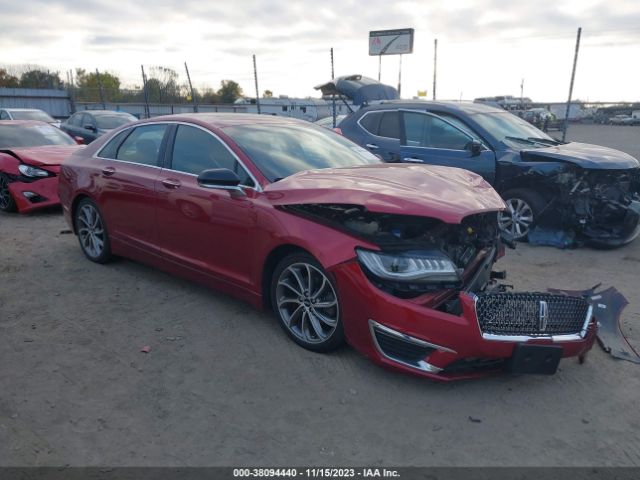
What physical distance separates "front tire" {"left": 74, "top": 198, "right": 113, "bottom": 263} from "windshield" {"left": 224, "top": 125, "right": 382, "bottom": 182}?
1.97m

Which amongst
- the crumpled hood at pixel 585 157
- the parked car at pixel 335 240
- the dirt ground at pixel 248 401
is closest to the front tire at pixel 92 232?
the parked car at pixel 335 240

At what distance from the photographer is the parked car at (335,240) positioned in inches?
118

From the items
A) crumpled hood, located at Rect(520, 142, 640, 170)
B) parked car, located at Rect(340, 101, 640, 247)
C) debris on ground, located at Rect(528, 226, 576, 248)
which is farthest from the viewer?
debris on ground, located at Rect(528, 226, 576, 248)

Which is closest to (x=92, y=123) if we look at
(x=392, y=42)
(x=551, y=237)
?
(x=392, y=42)

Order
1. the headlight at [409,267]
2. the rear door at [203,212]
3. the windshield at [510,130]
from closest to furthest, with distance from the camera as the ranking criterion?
the headlight at [409,267]
the rear door at [203,212]
the windshield at [510,130]

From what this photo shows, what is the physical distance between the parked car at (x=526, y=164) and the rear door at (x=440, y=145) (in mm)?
12

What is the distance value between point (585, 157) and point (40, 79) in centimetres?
2776

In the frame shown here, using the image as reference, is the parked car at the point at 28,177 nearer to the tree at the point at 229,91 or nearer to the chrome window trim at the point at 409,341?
the chrome window trim at the point at 409,341

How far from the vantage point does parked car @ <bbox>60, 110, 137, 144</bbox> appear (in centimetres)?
1355

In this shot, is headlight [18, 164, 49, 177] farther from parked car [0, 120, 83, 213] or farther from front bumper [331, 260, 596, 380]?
front bumper [331, 260, 596, 380]

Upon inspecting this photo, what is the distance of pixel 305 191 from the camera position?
3.50m

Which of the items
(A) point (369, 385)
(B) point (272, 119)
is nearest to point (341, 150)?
Answer: (B) point (272, 119)

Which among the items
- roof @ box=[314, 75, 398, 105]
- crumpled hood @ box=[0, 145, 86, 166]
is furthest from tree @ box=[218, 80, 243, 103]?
crumpled hood @ box=[0, 145, 86, 166]

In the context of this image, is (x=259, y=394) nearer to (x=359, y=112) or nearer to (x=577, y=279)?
(x=577, y=279)
